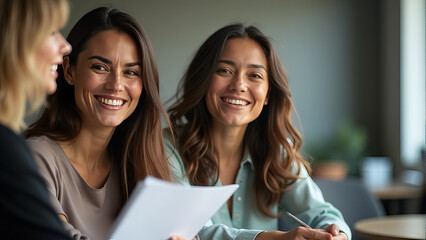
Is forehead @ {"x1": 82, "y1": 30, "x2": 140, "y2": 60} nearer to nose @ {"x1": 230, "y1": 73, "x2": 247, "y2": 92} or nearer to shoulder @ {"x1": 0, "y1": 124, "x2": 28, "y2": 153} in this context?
nose @ {"x1": 230, "y1": 73, "x2": 247, "y2": 92}

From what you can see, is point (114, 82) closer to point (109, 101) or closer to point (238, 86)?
point (109, 101)

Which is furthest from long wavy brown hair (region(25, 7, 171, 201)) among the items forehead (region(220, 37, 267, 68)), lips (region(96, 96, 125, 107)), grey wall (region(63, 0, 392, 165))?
grey wall (region(63, 0, 392, 165))

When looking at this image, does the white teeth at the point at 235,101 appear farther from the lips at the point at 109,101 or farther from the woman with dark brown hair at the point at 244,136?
the lips at the point at 109,101

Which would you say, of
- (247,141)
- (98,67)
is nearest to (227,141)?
(247,141)

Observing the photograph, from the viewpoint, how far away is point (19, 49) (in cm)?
99

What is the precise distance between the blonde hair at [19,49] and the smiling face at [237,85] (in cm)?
98

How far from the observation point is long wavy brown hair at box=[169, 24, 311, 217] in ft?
6.40

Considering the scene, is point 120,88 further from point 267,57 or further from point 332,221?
point 332,221

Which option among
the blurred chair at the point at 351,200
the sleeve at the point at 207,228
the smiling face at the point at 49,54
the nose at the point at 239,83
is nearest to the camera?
the smiling face at the point at 49,54

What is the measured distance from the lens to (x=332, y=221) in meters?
1.86

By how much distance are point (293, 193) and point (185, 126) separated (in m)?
0.50

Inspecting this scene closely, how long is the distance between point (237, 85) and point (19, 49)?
1.02 metres

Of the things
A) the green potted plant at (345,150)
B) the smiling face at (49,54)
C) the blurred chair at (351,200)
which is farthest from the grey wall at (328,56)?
the smiling face at (49,54)

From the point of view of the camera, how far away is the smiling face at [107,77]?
62.5 inches
